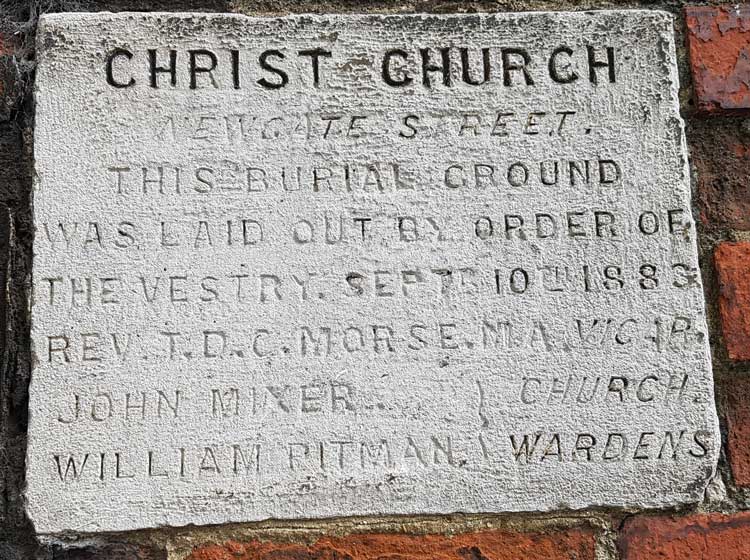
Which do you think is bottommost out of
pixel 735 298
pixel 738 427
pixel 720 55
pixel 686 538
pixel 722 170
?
pixel 686 538

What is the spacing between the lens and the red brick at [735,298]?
1.51 m

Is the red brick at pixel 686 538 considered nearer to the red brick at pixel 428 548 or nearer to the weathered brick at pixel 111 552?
the red brick at pixel 428 548

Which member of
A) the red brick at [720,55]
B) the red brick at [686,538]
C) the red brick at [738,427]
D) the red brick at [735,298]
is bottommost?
the red brick at [686,538]

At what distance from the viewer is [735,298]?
1.52 meters

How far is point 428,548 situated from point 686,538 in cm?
44

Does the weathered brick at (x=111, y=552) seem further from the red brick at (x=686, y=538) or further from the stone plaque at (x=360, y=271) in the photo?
the red brick at (x=686, y=538)

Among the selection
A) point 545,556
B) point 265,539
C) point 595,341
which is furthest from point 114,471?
point 595,341

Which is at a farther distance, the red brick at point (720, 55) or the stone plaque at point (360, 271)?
the red brick at point (720, 55)

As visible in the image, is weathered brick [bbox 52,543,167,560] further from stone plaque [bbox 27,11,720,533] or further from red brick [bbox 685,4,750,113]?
red brick [bbox 685,4,750,113]

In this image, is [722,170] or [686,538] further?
[722,170]

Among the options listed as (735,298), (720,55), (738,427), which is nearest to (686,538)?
(738,427)

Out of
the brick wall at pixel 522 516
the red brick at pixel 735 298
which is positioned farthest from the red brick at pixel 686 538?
the red brick at pixel 735 298

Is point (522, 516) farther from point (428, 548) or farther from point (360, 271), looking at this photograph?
point (360, 271)

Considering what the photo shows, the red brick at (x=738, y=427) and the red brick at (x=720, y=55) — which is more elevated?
the red brick at (x=720, y=55)
